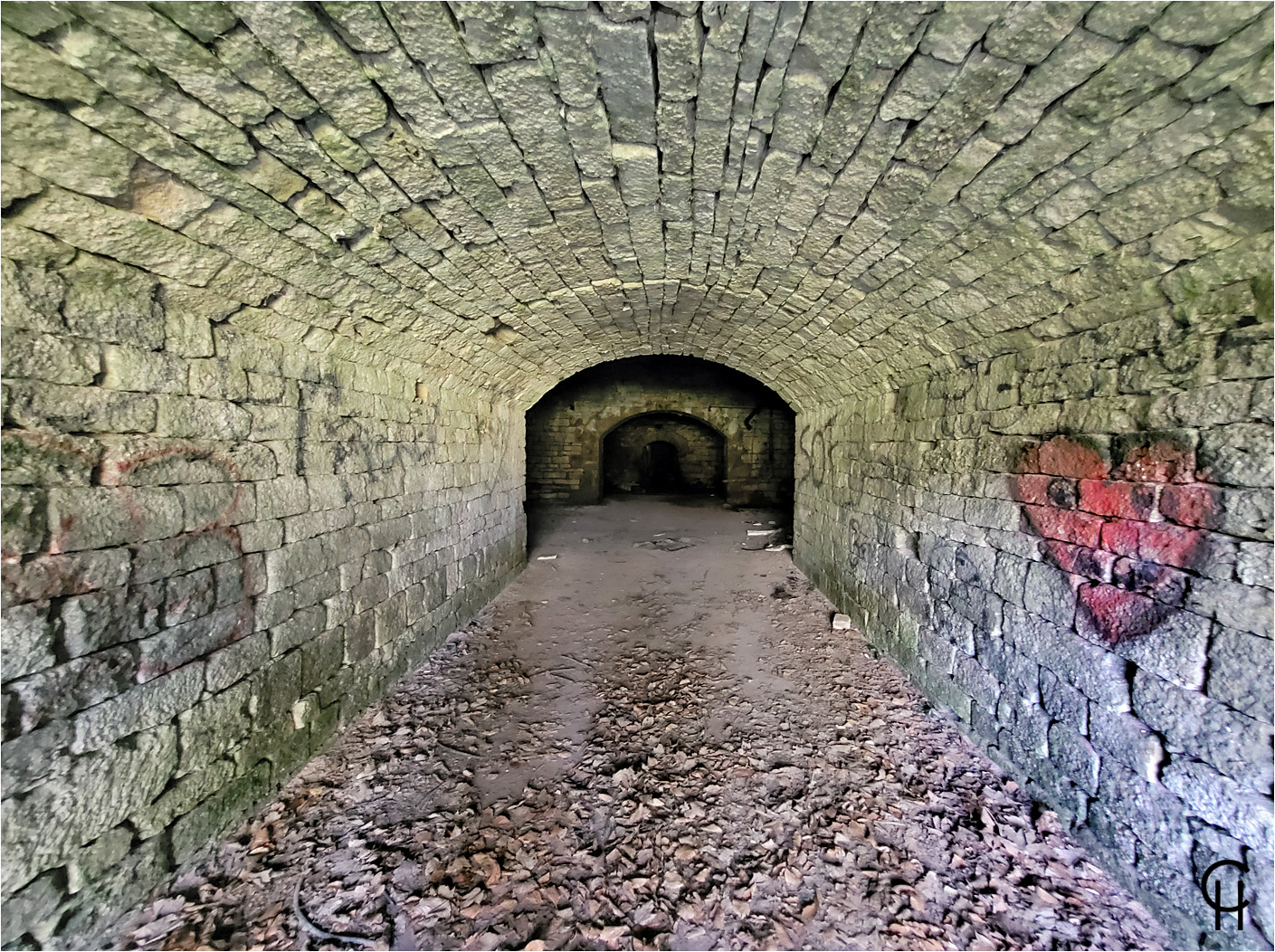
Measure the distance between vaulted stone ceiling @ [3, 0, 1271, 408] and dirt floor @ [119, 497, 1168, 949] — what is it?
7.01ft

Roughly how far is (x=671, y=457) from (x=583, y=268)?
11.7 metres

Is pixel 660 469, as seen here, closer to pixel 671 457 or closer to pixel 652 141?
pixel 671 457

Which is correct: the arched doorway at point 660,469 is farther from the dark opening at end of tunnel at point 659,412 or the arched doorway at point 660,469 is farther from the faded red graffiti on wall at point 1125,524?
the faded red graffiti on wall at point 1125,524

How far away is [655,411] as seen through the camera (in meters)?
11.4

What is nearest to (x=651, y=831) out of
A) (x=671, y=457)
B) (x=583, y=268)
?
(x=583, y=268)

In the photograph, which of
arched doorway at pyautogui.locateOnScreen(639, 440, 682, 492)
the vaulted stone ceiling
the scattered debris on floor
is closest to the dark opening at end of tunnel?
arched doorway at pyautogui.locateOnScreen(639, 440, 682, 492)

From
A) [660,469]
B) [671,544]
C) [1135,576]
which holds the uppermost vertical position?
[1135,576]

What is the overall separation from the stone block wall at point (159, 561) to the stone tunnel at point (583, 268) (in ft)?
0.04

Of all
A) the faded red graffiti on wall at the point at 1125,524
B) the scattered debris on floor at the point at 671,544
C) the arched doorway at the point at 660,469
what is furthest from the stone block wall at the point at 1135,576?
the arched doorway at the point at 660,469

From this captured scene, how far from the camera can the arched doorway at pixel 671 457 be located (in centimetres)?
1384

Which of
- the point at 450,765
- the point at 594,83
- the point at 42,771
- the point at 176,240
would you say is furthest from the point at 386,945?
the point at 594,83

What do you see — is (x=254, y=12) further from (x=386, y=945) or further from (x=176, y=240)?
(x=386, y=945)

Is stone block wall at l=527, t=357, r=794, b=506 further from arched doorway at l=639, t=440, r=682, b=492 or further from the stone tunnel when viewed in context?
the stone tunnel

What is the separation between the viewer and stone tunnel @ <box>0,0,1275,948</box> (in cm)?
136
